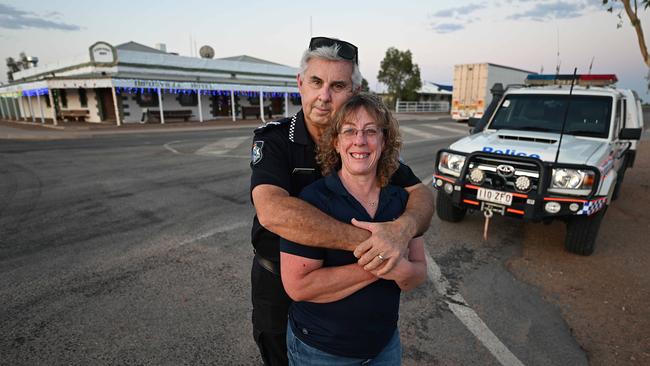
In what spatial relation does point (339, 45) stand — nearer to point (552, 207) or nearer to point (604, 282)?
point (552, 207)

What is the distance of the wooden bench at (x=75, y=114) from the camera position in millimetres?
26516

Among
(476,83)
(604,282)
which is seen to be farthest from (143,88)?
(604,282)

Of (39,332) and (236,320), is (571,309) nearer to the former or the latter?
(236,320)

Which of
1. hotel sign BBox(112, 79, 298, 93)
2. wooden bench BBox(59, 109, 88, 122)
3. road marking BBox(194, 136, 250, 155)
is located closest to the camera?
road marking BBox(194, 136, 250, 155)

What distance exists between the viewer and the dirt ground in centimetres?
294

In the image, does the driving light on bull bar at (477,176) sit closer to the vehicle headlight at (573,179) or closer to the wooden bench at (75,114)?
the vehicle headlight at (573,179)

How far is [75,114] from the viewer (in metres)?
26.6

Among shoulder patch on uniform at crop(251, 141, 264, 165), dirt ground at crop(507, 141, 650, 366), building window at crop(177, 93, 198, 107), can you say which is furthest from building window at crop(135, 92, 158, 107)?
shoulder patch on uniform at crop(251, 141, 264, 165)

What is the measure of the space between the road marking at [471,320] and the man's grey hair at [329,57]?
2323 mm

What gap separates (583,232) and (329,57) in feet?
13.9

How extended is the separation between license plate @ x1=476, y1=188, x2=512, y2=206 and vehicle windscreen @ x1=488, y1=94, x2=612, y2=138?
1.64 metres

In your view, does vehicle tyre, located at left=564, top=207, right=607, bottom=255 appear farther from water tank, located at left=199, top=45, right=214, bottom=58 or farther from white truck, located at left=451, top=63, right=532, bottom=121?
water tank, located at left=199, top=45, right=214, bottom=58

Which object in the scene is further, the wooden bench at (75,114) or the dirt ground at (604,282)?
the wooden bench at (75,114)

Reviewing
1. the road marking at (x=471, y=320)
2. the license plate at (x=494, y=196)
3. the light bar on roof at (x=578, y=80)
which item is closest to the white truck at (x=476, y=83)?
the light bar on roof at (x=578, y=80)
